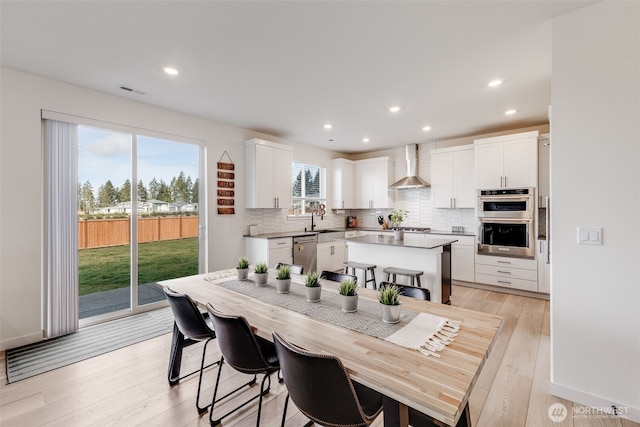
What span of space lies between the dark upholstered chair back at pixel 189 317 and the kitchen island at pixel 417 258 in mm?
2384

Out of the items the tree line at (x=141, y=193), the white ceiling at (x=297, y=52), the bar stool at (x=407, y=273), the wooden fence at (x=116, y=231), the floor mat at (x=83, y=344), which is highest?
the white ceiling at (x=297, y=52)

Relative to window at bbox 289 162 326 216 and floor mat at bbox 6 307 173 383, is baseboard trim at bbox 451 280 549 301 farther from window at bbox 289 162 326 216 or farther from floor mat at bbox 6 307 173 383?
floor mat at bbox 6 307 173 383

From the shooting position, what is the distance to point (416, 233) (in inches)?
216

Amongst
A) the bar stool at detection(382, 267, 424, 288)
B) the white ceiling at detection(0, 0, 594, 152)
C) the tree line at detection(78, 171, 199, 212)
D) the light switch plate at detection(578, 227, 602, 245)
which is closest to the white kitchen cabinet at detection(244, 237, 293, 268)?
the tree line at detection(78, 171, 199, 212)

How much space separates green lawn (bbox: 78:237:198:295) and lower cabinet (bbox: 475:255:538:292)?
4.64 meters

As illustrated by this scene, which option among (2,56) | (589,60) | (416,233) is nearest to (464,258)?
(416,233)

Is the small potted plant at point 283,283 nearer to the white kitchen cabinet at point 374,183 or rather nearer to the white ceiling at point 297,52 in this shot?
the white ceiling at point 297,52

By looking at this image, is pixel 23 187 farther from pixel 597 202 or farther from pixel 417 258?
pixel 597 202

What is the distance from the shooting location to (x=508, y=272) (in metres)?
4.42

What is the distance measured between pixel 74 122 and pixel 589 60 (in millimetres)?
4678

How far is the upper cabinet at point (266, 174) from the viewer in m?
4.70

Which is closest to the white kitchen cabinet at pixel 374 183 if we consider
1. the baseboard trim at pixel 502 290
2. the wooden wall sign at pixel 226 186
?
the baseboard trim at pixel 502 290

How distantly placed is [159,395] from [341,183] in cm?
518

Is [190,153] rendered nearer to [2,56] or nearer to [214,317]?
[2,56]
